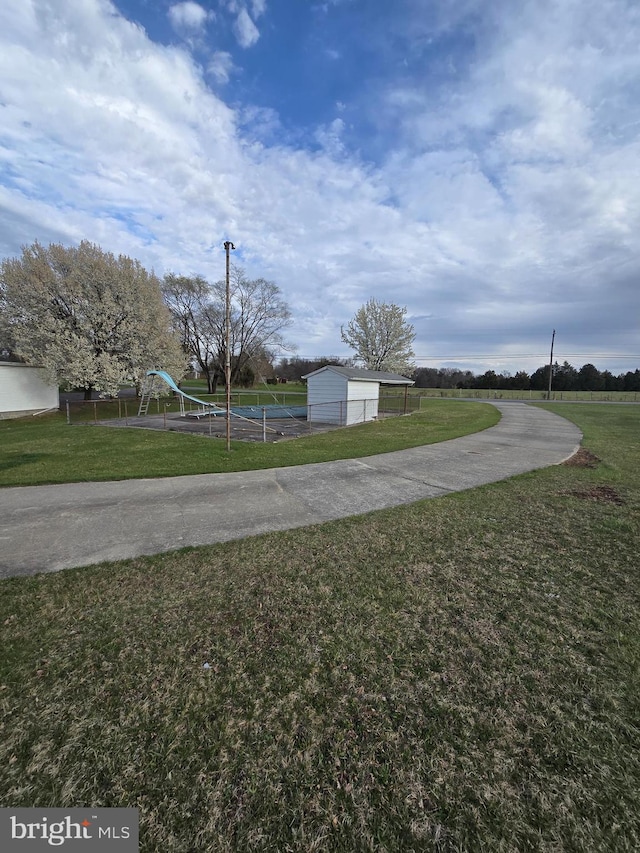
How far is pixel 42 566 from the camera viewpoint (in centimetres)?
367

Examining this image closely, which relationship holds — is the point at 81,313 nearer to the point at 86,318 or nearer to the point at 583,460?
the point at 86,318

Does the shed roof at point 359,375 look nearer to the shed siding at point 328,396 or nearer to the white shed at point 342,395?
the white shed at point 342,395

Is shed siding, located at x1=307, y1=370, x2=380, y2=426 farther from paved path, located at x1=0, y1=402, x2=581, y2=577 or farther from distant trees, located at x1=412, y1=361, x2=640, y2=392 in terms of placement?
distant trees, located at x1=412, y1=361, x2=640, y2=392

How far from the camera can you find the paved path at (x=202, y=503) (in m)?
4.16

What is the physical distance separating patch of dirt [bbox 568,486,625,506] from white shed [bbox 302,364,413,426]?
10.7 m

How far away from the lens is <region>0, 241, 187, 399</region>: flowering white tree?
18.4 metres

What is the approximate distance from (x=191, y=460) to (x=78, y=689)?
6.74m

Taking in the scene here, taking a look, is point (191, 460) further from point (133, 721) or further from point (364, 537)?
point (133, 721)

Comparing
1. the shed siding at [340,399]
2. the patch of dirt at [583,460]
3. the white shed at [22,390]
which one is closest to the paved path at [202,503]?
the patch of dirt at [583,460]

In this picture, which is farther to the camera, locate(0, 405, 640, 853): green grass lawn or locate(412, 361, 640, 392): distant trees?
locate(412, 361, 640, 392): distant trees

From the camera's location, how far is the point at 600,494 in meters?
6.07

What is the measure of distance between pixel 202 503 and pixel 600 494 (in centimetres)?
676

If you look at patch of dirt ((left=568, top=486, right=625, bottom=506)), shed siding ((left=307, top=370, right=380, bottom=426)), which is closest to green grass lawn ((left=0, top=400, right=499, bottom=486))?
shed siding ((left=307, top=370, right=380, bottom=426))

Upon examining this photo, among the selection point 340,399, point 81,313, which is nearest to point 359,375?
point 340,399
